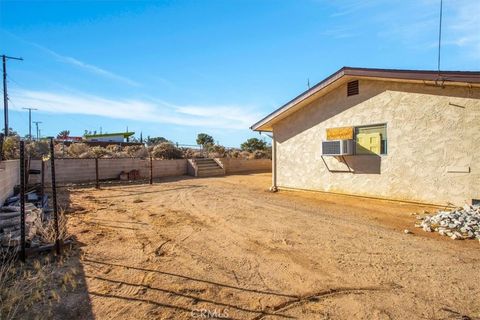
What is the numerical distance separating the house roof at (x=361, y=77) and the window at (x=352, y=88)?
0.63 feet

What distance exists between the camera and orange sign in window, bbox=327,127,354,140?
35.0 ft

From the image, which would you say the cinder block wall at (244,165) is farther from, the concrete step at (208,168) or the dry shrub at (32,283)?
the dry shrub at (32,283)

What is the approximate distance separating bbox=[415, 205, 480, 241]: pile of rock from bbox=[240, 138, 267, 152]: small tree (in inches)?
1123

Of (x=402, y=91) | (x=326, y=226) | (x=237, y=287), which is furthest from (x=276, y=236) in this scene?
(x=402, y=91)

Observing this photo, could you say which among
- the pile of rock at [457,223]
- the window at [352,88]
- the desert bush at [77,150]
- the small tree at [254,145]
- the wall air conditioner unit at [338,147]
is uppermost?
the window at [352,88]

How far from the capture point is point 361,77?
1011 cm

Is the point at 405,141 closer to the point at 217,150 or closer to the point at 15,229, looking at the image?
the point at 15,229

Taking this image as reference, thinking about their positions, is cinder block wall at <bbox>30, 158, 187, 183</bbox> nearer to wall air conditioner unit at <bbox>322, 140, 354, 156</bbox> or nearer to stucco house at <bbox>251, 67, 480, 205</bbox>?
stucco house at <bbox>251, 67, 480, 205</bbox>

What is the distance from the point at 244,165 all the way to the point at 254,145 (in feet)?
36.9

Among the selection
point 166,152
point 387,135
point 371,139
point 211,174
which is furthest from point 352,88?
point 166,152

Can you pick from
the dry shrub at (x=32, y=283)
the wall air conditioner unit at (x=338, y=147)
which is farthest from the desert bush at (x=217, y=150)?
the dry shrub at (x=32, y=283)

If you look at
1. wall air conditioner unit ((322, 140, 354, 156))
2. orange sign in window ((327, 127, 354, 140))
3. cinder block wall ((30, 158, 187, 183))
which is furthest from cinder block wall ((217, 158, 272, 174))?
wall air conditioner unit ((322, 140, 354, 156))

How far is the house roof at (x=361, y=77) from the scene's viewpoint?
7641 millimetres

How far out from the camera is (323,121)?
1170cm
